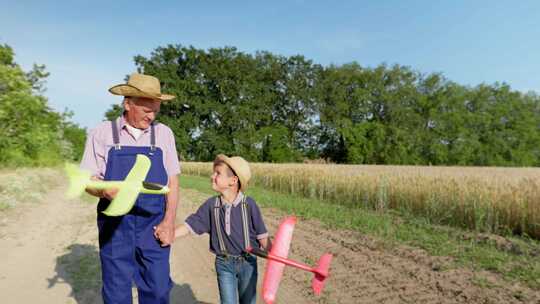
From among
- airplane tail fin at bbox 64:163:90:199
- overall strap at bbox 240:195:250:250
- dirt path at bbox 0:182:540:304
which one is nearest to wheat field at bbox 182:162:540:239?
dirt path at bbox 0:182:540:304

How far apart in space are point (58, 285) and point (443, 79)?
57959 millimetres

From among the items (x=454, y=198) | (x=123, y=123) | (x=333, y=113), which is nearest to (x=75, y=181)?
(x=123, y=123)

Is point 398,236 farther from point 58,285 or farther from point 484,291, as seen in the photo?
point 58,285

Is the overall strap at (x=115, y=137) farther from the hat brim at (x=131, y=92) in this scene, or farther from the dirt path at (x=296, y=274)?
the dirt path at (x=296, y=274)

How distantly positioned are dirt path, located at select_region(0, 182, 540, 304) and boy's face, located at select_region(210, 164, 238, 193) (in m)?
2.01

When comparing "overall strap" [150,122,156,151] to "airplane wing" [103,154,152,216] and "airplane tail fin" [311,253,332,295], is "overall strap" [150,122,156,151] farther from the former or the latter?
"airplane tail fin" [311,253,332,295]

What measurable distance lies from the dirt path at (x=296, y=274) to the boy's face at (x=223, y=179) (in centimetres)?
201

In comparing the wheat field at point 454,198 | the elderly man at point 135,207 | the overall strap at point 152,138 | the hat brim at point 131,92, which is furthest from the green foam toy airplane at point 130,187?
the wheat field at point 454,198

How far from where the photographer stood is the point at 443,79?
5453cm

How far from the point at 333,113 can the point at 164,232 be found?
5250 centimetres

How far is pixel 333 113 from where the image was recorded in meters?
54.0

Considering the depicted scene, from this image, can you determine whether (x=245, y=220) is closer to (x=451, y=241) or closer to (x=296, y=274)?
(x=296, y=274)

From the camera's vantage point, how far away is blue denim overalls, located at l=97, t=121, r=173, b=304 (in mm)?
2695

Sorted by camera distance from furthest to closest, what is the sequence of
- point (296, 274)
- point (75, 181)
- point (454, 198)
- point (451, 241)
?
1. point (454, 198)
2. point (451, 241)
3. point (296, 274)
4. point (75, 181)
